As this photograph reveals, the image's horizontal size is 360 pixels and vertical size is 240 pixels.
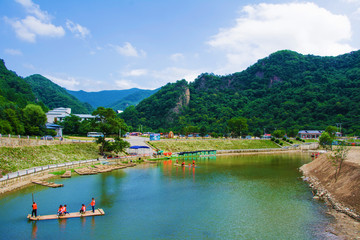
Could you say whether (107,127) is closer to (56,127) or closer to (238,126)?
(56,127)

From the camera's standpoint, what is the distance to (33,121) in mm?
65688

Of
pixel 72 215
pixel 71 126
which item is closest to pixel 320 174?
pixel 72 215

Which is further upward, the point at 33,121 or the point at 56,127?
the point at 33,121

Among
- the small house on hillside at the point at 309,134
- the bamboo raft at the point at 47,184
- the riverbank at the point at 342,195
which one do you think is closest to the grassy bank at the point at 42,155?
the bamboo raft at the point at 47,184

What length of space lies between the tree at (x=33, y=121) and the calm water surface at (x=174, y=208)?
99.8 ft

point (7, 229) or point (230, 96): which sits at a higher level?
point (230, 96)

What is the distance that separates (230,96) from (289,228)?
177 m

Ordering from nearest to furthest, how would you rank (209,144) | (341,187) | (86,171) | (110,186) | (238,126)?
(341,187), (110,186), (86,171), (209,144), (238,126)

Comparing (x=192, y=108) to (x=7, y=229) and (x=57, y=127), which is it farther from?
(x=7, y=229)

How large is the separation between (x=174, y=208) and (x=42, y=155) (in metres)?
31.2

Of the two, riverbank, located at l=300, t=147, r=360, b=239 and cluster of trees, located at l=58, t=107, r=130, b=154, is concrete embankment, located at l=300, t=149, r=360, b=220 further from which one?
cluster of trees, located at l=58, t=107, r=130, b=154

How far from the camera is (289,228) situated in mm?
21859


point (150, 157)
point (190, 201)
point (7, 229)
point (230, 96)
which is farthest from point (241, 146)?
point (230, 96)

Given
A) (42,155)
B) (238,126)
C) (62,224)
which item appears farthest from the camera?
(238,126)
